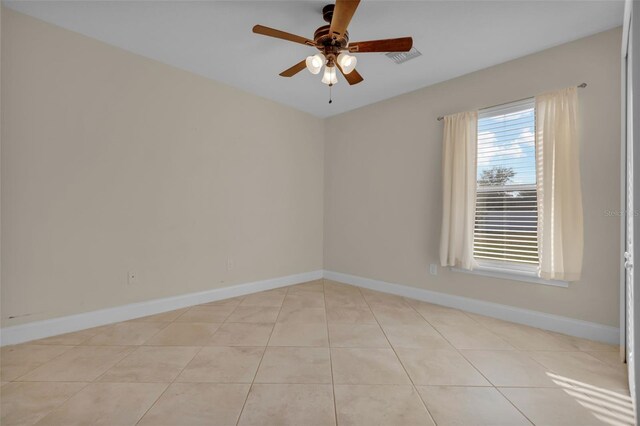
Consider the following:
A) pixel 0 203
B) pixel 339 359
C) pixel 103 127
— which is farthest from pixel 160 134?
pixel 339 359

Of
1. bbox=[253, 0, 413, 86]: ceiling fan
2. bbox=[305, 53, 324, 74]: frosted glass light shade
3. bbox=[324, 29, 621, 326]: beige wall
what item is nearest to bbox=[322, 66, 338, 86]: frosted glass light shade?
bbox=[253, 0, 413, 86]: ceiling fan

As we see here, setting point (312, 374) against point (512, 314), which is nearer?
point (312, 374)

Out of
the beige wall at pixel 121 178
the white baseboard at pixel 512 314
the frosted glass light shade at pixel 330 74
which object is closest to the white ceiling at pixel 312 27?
the beige wall at pixel 121 178

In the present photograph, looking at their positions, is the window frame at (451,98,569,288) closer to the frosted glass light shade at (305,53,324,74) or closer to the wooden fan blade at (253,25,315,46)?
the frosted glass light shade at (305,53,324,74)

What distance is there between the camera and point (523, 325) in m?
2.75

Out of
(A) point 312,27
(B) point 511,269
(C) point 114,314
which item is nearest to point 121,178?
(C) point 114,314

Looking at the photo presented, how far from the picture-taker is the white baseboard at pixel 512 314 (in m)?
2.39

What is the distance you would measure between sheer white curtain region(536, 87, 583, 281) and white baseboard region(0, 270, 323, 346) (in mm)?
3224

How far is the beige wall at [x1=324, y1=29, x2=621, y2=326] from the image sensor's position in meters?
2.40

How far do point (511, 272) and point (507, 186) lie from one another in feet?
2.87

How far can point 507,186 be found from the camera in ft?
9.65

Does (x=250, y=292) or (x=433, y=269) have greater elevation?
(x=433, y=269)

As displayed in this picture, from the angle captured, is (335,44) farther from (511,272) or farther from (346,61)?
(511,272)

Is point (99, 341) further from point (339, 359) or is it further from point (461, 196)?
point (461, 196)
